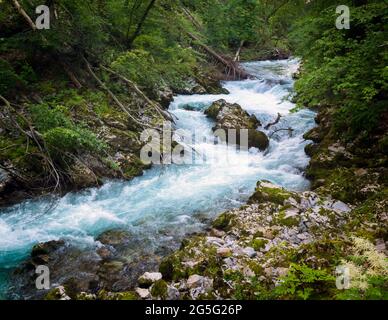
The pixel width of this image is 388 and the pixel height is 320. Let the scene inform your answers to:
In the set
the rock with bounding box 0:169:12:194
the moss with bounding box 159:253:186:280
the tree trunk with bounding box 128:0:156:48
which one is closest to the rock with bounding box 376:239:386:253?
the moss with bounding box 159:253:186:280

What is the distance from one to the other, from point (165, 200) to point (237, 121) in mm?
5547

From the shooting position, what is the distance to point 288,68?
22953 mm

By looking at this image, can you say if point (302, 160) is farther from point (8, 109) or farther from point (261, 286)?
point (8, 109)

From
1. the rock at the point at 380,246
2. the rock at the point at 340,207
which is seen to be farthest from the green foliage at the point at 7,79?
the rock at the point at 380,246

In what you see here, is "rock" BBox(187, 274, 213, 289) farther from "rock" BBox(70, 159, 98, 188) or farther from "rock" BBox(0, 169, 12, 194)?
"rock" BBox(0, 169, 12, 194)

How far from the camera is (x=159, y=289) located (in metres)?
4.88

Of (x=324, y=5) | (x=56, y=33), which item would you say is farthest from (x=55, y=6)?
(x=324, y=5)

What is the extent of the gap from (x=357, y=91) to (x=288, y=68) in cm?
1641

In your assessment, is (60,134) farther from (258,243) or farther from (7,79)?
(258,243)

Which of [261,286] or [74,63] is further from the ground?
[74,63]

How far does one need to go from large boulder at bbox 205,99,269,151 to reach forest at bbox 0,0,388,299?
2.50 ft

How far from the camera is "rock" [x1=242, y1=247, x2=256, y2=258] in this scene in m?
5.53
